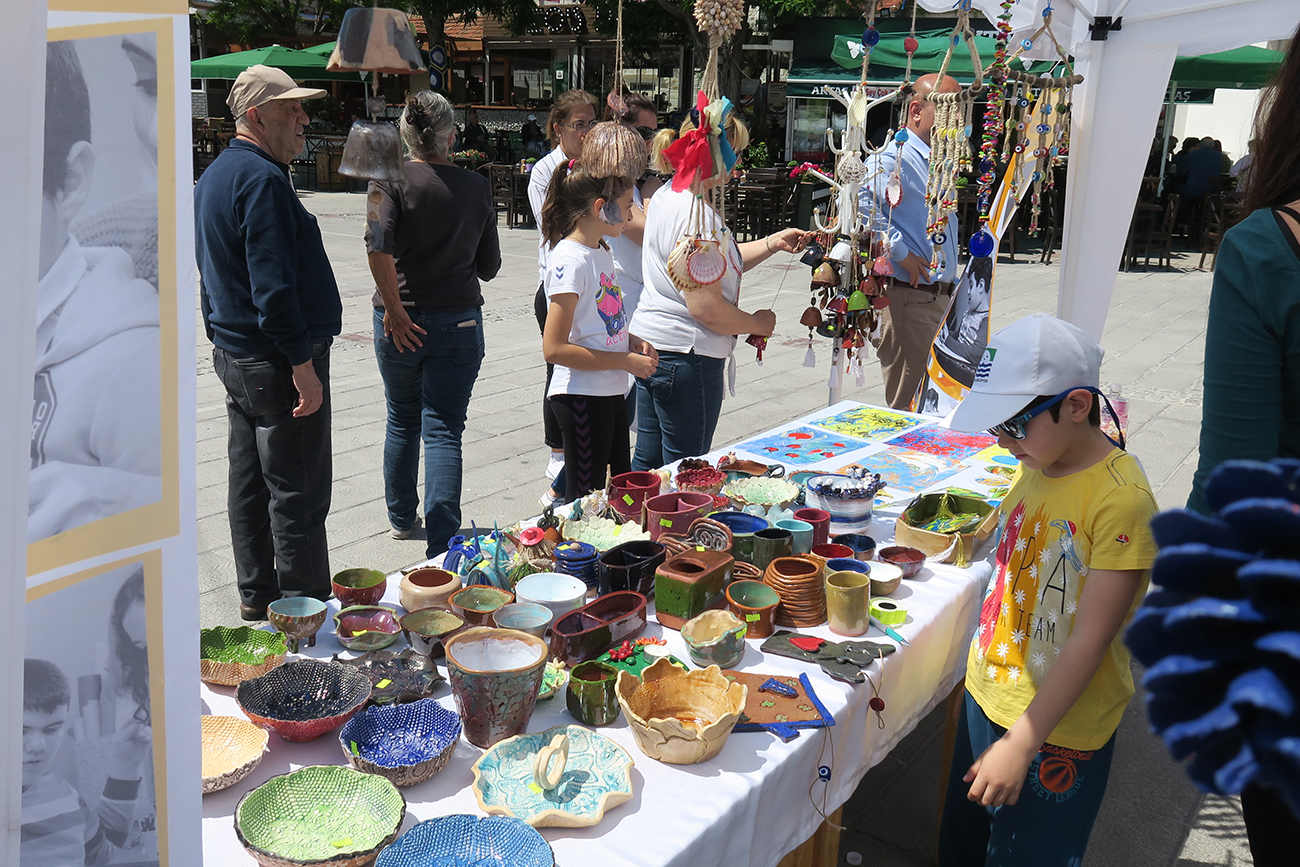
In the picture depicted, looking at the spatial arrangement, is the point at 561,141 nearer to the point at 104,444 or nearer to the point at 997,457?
the point at 997,457

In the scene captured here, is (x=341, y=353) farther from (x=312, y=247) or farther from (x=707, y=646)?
(x=707, y=646)

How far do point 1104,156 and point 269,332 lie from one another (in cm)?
284

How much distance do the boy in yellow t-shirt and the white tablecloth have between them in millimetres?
233

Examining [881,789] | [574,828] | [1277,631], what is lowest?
[881,789]

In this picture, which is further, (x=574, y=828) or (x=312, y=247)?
(x=312, y=247)

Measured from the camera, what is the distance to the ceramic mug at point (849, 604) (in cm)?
188

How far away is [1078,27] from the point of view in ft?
10.7

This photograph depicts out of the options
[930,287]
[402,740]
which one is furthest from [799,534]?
[930,287]

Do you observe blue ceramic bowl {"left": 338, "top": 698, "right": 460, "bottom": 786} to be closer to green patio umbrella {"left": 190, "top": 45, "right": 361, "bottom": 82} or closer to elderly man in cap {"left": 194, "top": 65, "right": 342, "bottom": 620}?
elderly man in cap {"left": 194, "top": 65, "right": 342, "bottom": 620}

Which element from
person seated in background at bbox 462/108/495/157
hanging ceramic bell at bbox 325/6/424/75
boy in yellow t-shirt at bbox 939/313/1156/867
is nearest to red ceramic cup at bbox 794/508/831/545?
boy in yellow t-shirt at bbox 939/313/1156/867

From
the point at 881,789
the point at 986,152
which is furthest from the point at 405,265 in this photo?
the point at 881,789

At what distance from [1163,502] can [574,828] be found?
4092mm

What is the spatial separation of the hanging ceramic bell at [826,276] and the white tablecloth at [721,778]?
1.16 metres

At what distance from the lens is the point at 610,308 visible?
2961 mm
